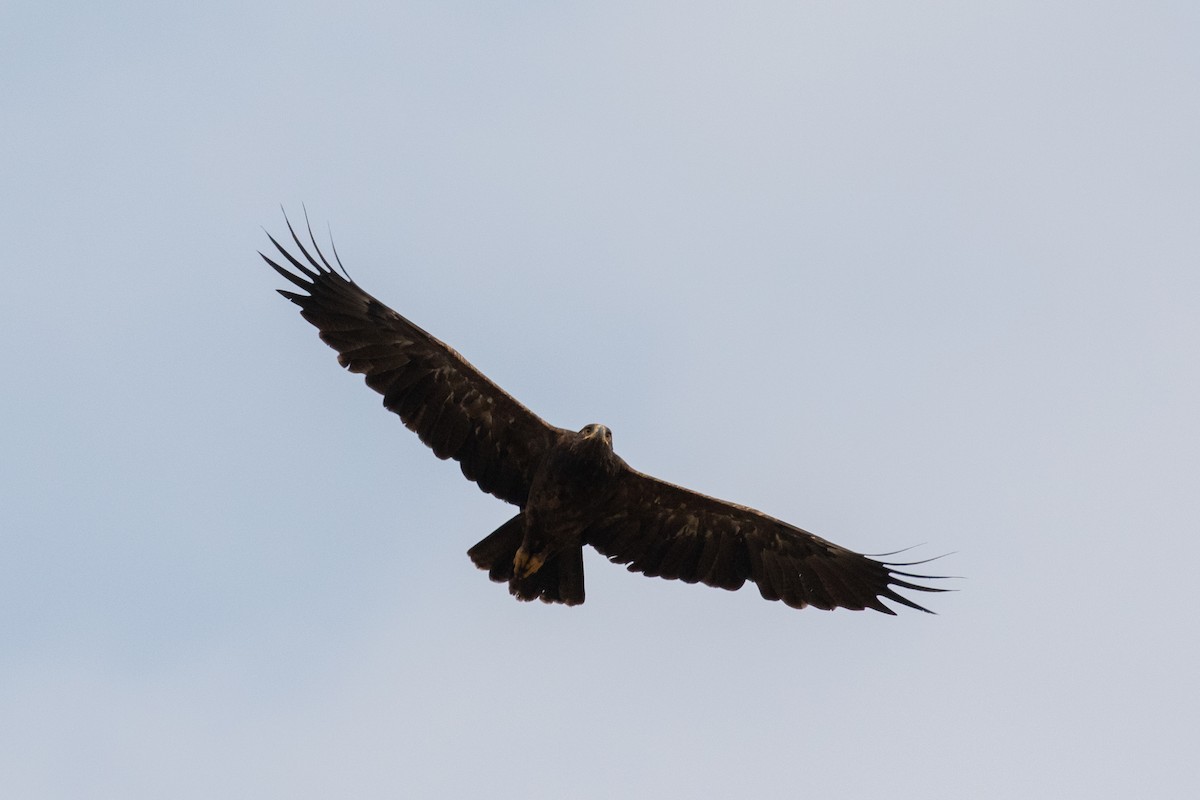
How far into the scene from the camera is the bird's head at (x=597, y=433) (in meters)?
15.9

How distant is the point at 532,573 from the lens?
1678cm

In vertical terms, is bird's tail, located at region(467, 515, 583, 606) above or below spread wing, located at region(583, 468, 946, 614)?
below

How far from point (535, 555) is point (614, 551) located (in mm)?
905

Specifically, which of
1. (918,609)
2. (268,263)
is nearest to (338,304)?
(268,263)

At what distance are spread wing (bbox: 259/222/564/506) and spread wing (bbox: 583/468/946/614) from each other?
104cm

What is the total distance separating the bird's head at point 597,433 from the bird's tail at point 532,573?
115cm

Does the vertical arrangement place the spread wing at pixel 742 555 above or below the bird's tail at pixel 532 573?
above

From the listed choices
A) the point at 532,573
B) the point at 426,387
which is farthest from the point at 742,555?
the point at 426,387

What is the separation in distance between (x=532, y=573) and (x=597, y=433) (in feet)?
5.53

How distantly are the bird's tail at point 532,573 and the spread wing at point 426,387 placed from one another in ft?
1.17

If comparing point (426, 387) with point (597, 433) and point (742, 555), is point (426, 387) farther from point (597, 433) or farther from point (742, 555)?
point (742, 555)

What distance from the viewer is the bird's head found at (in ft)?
52.2

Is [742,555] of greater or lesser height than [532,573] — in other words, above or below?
above

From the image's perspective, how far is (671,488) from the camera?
16.7m
